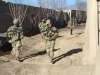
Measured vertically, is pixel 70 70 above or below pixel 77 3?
below

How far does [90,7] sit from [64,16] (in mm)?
25090

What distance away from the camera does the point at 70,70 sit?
6836 millimetres

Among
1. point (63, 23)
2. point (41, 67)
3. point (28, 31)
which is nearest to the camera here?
point (41, 67)

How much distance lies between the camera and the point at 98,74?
4.31 meters

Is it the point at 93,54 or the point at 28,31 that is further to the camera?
the point at 28,31

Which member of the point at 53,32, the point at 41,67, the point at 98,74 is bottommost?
the point at 41,67

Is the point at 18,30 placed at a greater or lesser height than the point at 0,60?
greater

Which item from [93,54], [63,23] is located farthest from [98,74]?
[63,23]

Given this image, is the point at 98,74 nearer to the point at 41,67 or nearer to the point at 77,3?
the point at 41,67

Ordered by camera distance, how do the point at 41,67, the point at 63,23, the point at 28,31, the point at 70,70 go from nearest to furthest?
the point at 70,70 < the point at 41,67 < the point at 28,31 < the point at 63,23

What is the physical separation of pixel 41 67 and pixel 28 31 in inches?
457

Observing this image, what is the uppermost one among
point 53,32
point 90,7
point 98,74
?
point 90,7

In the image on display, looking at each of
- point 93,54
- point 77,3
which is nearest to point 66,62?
point 93,54

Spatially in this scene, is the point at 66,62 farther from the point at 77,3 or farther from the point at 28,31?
the point at 77,3
